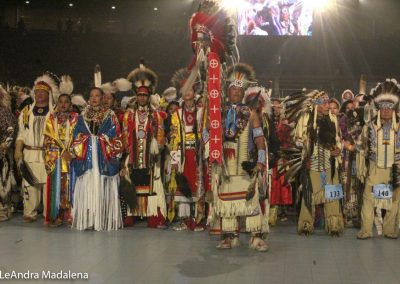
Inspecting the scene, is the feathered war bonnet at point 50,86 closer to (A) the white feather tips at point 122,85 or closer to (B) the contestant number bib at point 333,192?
(A) the white feather tips at point 122,85

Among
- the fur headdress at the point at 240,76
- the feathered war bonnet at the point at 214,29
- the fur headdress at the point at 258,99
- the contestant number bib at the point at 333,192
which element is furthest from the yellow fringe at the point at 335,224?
the feathered war bonnet at the point at 214,29

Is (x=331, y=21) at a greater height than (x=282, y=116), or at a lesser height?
greater

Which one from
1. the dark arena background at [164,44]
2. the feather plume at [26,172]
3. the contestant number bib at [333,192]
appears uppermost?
the dark arena background at [164,44]

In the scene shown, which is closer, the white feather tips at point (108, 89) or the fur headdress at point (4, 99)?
the fur headdress at point (4, 99)

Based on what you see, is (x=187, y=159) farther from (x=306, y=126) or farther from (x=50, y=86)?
(x=50, y=86)

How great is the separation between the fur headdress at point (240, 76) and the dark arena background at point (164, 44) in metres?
11.7

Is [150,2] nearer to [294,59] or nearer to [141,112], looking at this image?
[294,59]

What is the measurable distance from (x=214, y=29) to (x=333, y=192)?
2412 millimetres

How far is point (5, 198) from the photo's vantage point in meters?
7.96

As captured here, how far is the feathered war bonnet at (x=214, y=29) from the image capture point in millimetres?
5934

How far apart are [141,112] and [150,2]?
16.1 m

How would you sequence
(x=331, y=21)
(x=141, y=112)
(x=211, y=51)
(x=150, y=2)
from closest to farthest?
(x=211, y=51)
(x=141, y=112)
(x=331, y=21)
(x=150, y=2)

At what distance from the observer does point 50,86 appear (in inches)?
306

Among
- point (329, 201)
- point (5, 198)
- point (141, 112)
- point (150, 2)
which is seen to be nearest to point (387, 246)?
point (329, 201)
